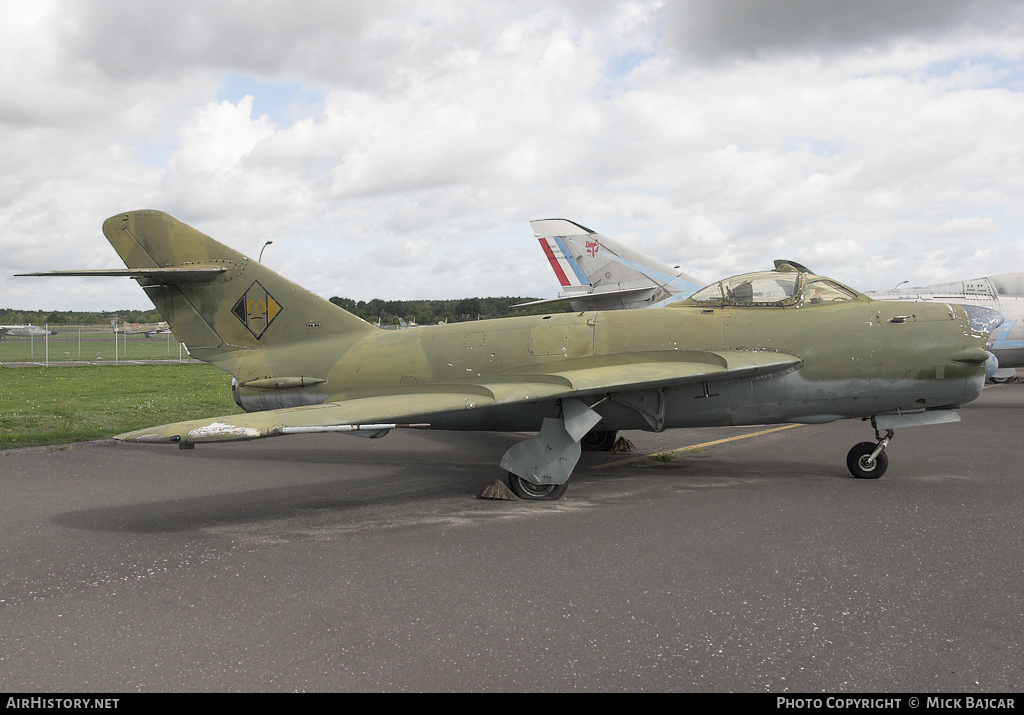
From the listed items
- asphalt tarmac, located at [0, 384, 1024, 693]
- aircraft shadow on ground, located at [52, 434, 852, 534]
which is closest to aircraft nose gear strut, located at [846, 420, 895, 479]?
asphalt tarmac, located at [0, 384, 1024, 693]

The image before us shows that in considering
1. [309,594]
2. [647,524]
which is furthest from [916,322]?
[309,594]

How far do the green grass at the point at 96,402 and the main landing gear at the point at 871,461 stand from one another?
11681 mm

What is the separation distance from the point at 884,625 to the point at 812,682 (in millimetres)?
962

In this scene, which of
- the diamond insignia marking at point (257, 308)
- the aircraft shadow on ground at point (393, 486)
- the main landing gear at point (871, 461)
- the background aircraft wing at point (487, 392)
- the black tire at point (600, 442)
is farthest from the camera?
the black tire at point (600, 442)

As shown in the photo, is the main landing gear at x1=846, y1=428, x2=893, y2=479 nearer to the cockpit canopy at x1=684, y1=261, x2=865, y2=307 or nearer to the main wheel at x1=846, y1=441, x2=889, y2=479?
the main wheel at x1=846, y1=441, x2=889, y2=479

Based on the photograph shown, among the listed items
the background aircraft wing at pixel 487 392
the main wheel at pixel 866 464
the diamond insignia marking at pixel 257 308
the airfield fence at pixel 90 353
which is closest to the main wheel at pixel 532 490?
the background aircraft wing at pixel 487 392

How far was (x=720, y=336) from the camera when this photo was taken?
8.04m

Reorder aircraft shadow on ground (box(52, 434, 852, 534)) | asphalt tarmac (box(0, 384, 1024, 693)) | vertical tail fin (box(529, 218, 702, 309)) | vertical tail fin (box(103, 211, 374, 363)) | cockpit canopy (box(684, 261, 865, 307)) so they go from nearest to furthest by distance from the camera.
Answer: asphalt tarmac (box(0, 384, 1024, 693))
aircraft shadow on ground (box(52, 434, 852, 534))
cockpit canopy (box(684, 261, 865, 307))
vertical tail fin (box(103, 211, 374, 363))
vertical tail fin (box(529, 218, 702, 309))

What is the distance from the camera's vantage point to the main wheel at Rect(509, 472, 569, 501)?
7473mm

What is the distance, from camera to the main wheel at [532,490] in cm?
747

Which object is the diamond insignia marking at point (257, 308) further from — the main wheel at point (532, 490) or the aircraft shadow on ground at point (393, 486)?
the main wheel at point (532, 490)

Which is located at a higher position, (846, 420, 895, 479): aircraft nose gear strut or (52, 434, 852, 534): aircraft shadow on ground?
(846, 420, 895, 479): aircraft nose gear strut

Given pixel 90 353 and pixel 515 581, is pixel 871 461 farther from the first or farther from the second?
pixel 90 353

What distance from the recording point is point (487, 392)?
7492 millimetres
